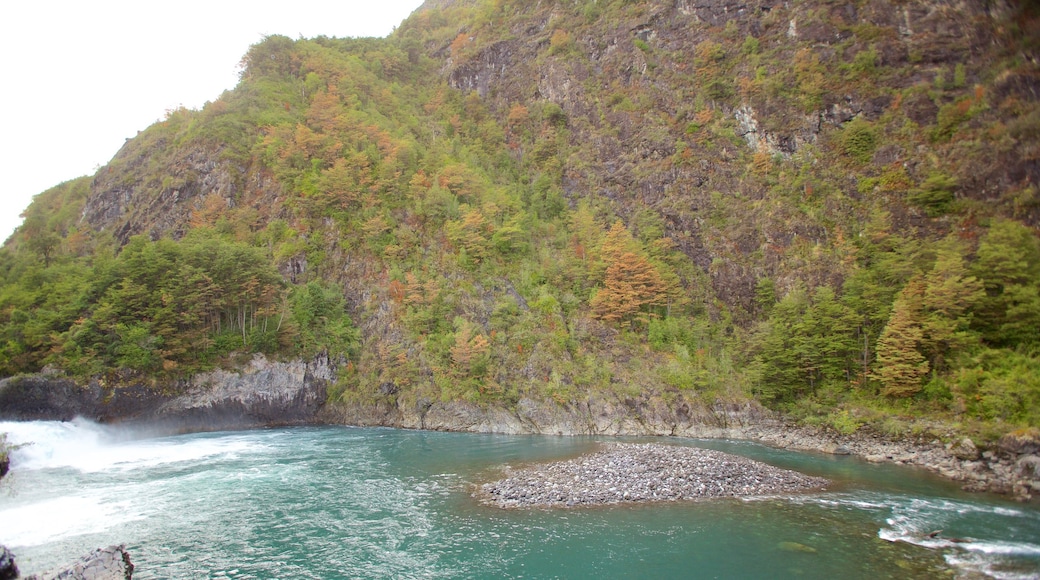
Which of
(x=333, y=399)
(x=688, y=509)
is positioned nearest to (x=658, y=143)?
(x=333, y=399)

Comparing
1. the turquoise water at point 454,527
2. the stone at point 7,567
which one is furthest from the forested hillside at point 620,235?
the stone at point 7,567

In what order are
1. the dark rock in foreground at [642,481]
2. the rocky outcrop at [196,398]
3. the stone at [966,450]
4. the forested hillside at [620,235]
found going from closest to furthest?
1. the dark rock in foreground at [642,481]
2. the stone at [966,450]
3. the rocky outcrop at [196,398]
4. the forested hillside at [620,235]

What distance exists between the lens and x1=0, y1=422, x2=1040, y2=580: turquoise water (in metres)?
15.8

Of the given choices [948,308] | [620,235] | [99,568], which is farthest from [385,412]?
[948,308]

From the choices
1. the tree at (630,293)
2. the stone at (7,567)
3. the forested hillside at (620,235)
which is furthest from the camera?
the tree at (630,293)

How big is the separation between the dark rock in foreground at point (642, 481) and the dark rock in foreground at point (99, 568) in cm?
1284

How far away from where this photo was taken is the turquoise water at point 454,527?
1580cm

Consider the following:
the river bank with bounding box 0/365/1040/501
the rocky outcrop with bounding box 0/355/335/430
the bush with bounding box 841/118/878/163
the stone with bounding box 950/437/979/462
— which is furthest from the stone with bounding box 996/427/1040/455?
the rocky outcrop with bounding box 0/355/335/430

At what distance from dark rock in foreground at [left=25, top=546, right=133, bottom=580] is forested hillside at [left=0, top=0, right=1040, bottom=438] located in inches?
1318

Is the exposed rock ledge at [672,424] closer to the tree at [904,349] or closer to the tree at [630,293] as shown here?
the tree at [904,349]

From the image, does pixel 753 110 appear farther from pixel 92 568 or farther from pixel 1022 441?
pixel 92 568

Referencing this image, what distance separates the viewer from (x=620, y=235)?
Answer: 57.0 meters

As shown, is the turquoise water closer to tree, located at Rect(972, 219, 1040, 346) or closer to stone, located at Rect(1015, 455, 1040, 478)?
stone, located at Rect(1015, 455, 1040, 478)

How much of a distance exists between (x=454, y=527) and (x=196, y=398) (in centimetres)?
3529
